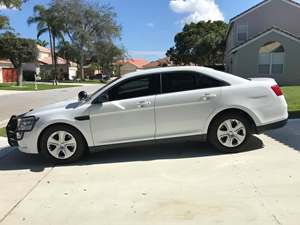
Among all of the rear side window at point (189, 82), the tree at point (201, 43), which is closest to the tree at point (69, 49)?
the tree at point (201, 43)

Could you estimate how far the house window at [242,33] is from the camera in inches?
1558

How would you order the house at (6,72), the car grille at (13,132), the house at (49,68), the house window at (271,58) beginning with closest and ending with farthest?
the car grille at (13,132) → the house window at (271,58) → the house at (6,72) → the house at (49,68)

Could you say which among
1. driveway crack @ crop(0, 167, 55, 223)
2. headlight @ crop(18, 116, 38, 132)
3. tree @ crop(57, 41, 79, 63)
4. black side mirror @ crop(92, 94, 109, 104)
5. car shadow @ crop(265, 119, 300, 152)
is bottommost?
driveway crack @ crop(0, 167, 55, 223)

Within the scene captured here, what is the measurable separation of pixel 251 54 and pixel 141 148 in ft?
94.5

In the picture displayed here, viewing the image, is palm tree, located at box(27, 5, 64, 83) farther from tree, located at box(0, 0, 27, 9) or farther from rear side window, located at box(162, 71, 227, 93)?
rear side window, located at box(162, 71, 227, 93)

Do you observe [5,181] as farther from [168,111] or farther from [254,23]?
[254,23]

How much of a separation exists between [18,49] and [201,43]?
2831 centimetres

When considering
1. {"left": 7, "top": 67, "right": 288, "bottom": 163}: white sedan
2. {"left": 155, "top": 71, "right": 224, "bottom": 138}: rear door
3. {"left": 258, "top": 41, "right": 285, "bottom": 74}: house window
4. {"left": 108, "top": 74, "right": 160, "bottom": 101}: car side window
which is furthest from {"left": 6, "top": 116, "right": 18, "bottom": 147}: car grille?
{"left": 258, "top": 41, "right": 285, "bottom": 74}: house window

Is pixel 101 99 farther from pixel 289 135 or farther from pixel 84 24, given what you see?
pixel 84 24

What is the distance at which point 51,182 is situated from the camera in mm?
6359

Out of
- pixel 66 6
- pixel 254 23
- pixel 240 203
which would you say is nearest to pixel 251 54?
pixel 254 23

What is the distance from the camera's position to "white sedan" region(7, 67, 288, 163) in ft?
24.2

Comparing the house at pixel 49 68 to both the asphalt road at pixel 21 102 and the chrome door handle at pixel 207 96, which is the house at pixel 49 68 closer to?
the asphalt road at pixel 21 102

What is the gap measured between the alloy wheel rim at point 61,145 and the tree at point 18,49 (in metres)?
41.1
